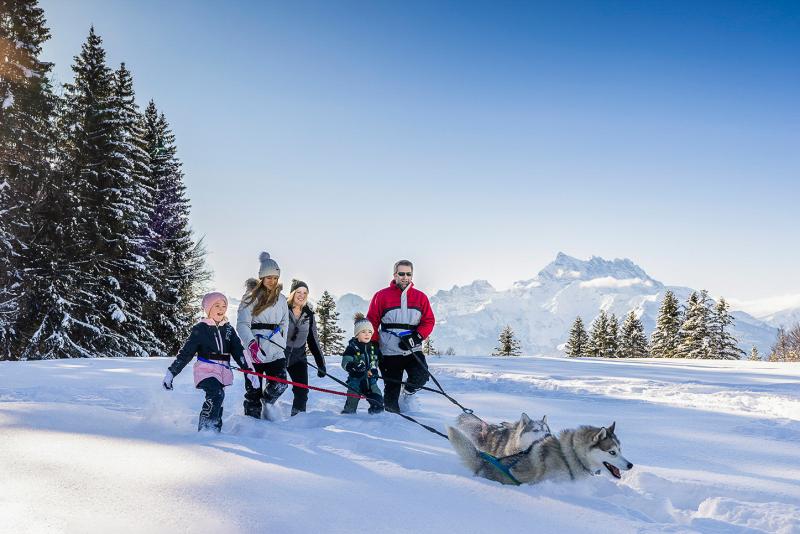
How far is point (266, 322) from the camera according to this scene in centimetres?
666

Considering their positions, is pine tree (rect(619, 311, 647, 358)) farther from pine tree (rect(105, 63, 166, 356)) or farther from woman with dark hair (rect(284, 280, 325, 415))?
woman with dark hair (rect(284, 280, 325, 415))

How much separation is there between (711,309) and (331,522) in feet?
157

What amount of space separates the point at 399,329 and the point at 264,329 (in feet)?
6.45

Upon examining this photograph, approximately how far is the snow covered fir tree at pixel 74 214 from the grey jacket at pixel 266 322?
15.7 meters

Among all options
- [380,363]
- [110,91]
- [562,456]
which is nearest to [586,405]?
[380,363]

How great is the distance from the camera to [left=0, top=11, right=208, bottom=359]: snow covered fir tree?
18422 mm

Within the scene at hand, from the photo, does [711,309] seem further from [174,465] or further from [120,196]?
[174,465]

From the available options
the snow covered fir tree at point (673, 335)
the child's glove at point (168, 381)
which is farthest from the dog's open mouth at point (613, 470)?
the snow covered fir tree at point (673, 335)

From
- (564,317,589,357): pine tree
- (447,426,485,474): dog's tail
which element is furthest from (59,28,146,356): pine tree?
(564,317,589,357): pine tree

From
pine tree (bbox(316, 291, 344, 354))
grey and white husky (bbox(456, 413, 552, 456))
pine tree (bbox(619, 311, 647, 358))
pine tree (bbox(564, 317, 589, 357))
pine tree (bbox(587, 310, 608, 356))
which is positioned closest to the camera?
grey and white husky (bbox(456, 413, 552, 456))

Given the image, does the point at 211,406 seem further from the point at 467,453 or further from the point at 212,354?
the point at 467,453

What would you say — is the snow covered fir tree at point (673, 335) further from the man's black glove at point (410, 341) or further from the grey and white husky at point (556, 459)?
the grey and white husky at point (556, 459)

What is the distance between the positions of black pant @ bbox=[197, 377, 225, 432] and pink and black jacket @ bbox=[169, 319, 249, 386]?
5 centimetres

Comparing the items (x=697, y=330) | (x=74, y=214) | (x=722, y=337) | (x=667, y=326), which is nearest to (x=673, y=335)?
(x=667, y=326)
